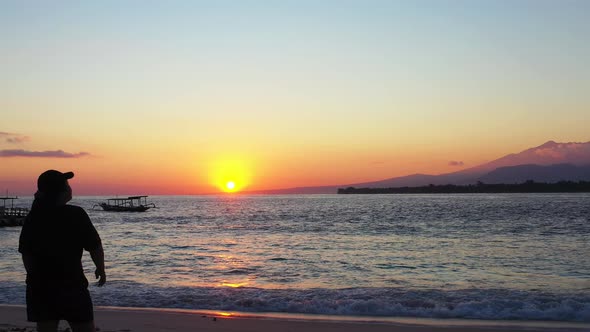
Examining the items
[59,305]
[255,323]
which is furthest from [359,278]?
[59,305]

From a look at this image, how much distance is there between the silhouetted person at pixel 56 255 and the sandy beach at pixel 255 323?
533cm

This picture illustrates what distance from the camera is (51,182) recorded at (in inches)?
178

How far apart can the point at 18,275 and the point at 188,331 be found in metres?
11.9

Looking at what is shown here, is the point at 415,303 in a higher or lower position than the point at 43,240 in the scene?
lower

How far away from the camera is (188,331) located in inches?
379

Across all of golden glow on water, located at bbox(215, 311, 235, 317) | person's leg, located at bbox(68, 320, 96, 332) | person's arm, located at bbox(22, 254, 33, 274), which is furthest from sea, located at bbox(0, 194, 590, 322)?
person's arm, located at bbox(22, 254, 33, 274)

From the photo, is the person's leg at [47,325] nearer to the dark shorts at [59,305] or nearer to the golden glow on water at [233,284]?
the dark shorts at [59,305]

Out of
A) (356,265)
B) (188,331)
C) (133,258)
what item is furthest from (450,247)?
(188,331)

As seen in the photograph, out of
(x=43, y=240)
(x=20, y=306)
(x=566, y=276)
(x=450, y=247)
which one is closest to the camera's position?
(x=43, y=240)

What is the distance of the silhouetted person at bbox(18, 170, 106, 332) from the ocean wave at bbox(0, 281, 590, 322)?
849cm

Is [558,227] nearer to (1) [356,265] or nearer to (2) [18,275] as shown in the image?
(1) [356,265]

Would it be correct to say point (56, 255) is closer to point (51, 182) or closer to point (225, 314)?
point (51, 182)

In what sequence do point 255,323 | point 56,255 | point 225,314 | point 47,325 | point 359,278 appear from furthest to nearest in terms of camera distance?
point 359,278 < point 225,314 < point 255,323 < point 47,325 < point 56,255

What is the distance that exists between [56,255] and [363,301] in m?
9.73
